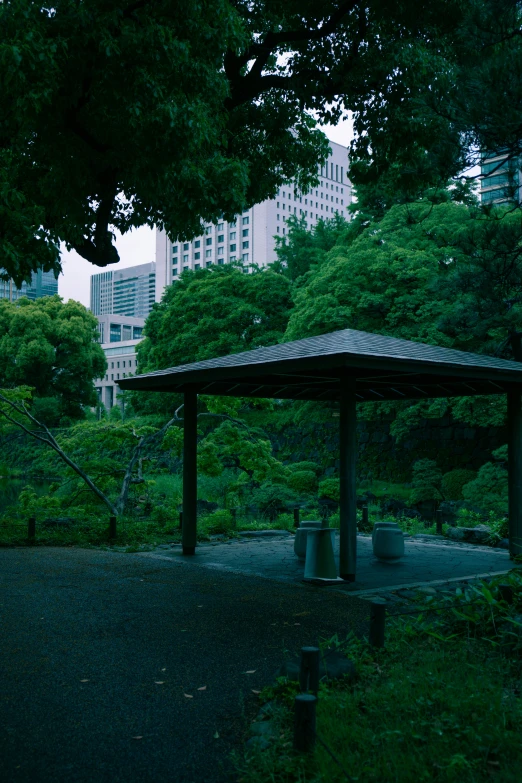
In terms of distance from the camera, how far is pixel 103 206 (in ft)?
31.5

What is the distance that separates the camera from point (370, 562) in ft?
36.2

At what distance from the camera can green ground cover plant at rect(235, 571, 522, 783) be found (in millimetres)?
3621

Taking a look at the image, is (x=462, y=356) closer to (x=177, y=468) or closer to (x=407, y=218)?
(x=407, y=218)

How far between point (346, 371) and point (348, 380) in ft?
0.43

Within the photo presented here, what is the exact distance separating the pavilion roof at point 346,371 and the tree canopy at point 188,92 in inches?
85.8

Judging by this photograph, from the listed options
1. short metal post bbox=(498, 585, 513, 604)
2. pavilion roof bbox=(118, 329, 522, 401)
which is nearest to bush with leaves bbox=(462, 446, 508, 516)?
pavilion roof bbox=(118, 329, 522, 401)

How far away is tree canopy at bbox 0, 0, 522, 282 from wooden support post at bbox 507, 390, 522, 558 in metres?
4.06

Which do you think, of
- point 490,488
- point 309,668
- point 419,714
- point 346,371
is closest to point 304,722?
point 309,668

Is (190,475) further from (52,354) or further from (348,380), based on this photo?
(52,354)

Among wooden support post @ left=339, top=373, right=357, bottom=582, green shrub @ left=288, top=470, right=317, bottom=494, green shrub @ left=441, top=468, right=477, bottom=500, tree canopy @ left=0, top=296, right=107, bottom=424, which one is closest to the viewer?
wooden support post @ left=339, top=373, right=357, bottom=582

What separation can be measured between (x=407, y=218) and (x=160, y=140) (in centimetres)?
1781

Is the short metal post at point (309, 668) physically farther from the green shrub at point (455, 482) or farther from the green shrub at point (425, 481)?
the green shrub at point (425, 481)

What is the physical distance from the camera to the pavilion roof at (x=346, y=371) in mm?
8609

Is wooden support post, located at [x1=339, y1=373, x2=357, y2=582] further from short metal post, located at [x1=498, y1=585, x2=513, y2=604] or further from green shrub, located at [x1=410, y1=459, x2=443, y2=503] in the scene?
green shrub, located at [x1=410, y1=459, x2=443, y2=503]
